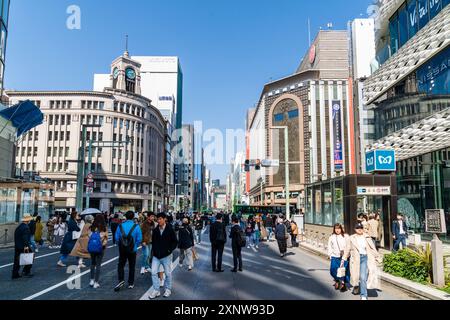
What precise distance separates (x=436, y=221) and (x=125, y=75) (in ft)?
263

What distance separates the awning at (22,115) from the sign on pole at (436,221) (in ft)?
107

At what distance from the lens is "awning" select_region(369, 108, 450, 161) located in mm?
20484

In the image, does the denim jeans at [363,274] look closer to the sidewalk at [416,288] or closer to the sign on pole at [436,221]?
the sidewalk at [416,288]

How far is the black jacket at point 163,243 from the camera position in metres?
7.94

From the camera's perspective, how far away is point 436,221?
30.7ft

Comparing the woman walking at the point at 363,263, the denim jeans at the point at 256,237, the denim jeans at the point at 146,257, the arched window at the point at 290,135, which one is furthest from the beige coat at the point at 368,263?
the arched window at the point at 290,135

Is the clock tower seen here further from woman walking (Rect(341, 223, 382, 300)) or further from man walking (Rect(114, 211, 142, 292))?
woman walking (Rect(341, 223, 382, 300))

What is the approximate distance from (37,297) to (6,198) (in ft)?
53.3

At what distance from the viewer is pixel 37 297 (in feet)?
25.3

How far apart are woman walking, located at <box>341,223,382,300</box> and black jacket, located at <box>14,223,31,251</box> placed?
8816 mm

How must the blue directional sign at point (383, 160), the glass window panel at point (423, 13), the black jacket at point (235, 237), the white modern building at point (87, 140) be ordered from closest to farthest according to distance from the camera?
the black jacket at point (235, 237)
the blue directional sign at point (383, 160)
the glass window panel at point (423, 13)
the white modern building at point (87, 140)
